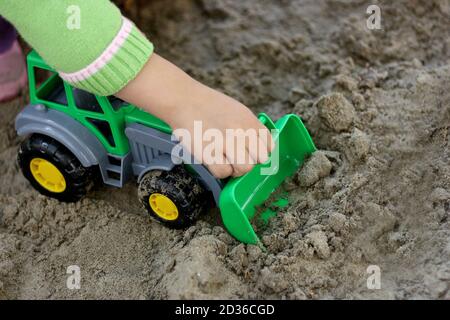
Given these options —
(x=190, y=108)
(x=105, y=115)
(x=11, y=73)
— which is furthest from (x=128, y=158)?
(x=11, y=73)

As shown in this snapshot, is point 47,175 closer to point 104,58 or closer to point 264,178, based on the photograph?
point 104,58

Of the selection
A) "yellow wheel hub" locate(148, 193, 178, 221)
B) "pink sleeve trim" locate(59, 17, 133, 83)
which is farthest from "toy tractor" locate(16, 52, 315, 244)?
"pink sleeve trim" locate(59, 17, 133, 83)

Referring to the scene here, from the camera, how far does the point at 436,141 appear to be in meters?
1.33

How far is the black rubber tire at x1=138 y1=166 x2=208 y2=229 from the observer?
1.21 m

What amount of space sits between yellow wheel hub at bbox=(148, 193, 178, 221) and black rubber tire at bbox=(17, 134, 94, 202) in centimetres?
17

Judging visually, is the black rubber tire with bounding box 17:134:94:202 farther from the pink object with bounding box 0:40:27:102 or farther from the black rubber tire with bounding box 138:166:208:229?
the pink object with bounding box 0:40:27:102

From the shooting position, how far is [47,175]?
1344 mm

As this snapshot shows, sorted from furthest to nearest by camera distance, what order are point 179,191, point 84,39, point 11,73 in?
point 11,73
point 179,191
point 84,39

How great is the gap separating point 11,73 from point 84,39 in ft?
2.10

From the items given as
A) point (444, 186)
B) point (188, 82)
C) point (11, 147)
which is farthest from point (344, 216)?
point (11, 147)

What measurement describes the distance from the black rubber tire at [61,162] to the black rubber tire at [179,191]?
0.15 metres

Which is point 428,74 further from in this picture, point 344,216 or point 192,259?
point 192,259

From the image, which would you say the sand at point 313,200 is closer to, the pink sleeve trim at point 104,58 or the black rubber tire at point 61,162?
the black rubber tire at point 61,162

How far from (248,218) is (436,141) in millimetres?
441
